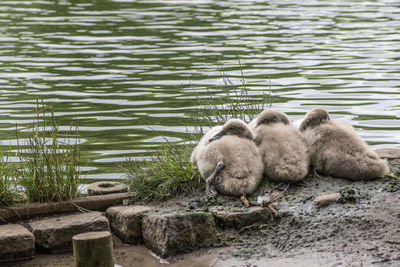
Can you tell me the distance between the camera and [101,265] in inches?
212

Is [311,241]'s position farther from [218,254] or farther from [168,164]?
[168,164]

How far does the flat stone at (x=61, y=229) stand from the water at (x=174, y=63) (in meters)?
2.70

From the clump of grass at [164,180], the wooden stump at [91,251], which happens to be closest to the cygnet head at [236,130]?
the clump of grass at [164,180]

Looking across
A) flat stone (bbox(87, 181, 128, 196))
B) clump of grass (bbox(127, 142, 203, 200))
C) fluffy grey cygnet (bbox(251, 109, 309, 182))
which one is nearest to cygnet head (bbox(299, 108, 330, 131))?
fluffy grey cygnet (bbox(251, 109, 309, 182))

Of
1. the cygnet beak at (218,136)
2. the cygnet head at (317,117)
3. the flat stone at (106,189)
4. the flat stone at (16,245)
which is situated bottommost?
the flat stone at (16,245)

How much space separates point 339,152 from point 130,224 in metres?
2.05

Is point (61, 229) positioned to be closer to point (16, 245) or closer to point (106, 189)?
point (16, 245)

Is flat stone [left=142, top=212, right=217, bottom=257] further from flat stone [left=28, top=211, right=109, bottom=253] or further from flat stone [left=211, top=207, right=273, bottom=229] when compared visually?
flat stone [left=28, top=211, right=109, bottom=253]

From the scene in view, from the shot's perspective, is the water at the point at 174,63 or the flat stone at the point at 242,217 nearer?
the flat stone at the point at 242,217

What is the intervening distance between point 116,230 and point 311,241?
187 centimetres

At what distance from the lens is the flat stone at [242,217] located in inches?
244

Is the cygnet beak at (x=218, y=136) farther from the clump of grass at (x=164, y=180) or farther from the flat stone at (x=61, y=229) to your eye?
the flat stone at (x=61, y=229)

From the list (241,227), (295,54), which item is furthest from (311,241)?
(295,54)

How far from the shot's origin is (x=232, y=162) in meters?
6.63
